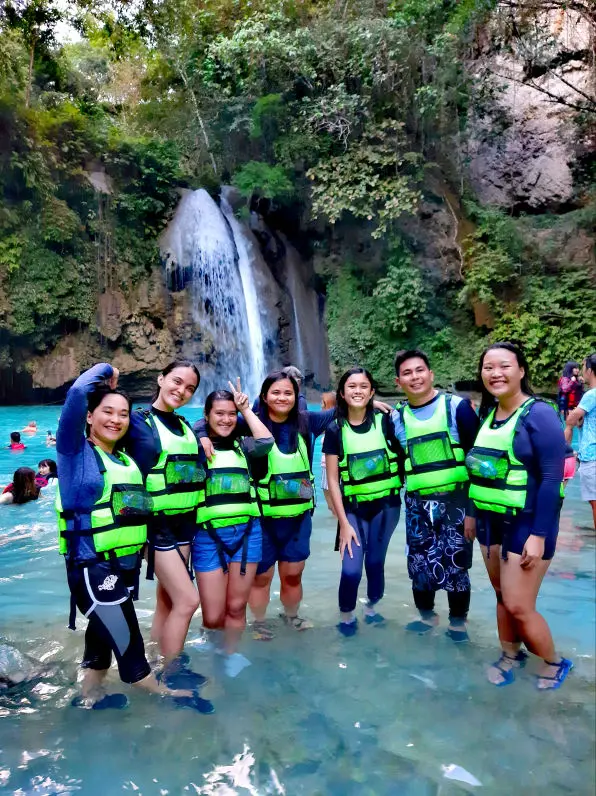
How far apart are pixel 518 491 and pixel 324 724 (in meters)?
1.52

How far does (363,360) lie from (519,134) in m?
7.17

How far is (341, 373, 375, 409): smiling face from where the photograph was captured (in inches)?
150

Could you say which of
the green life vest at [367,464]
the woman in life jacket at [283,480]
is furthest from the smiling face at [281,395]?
the green life vest at [367,464]

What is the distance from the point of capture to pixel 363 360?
658 inches

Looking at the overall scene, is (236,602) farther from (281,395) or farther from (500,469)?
(500,469)

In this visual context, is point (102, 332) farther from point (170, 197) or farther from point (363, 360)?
point (363, 360)

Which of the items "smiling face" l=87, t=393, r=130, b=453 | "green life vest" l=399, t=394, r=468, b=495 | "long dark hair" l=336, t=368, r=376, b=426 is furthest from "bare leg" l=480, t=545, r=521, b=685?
"smiling face" l=87, t=393, r=130, b=453

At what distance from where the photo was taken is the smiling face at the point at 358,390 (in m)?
3.81

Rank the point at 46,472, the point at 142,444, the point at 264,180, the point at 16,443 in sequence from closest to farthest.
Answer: the point at 142,444 < the point at 46,472 < the point at 16,443 < the point at 264,180

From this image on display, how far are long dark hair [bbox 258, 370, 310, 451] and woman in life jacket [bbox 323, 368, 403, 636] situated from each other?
0.17 m

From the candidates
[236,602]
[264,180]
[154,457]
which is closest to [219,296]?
[264,180]

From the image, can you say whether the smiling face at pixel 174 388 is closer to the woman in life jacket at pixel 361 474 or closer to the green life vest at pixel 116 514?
the green life vest at pixel 116 514

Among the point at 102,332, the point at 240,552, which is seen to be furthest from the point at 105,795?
the point at 102,332

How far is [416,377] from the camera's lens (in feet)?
12.0
